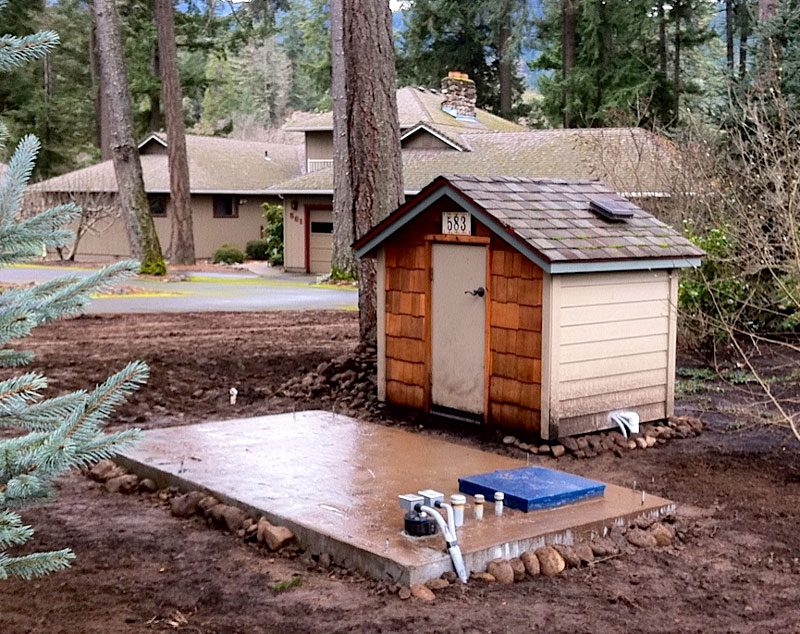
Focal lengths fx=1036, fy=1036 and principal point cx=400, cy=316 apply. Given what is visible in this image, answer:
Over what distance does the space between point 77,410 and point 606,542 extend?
3521 mm

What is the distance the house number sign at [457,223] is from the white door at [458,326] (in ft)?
0.41

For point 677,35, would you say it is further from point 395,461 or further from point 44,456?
point 44,456

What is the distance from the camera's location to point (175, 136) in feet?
96.5

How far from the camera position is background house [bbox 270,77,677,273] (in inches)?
1049

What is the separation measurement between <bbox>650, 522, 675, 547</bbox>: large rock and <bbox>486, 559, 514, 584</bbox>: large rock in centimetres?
105

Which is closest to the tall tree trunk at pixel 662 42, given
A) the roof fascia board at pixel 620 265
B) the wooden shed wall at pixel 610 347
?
the roof fascia board at pixel 620 265

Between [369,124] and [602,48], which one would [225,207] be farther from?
[369,124]

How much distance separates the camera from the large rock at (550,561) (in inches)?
212

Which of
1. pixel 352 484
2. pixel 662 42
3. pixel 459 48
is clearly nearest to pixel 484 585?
pixel 352 484

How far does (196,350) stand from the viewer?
41.2 feet

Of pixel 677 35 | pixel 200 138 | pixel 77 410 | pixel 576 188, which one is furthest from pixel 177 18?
pixel 77 410

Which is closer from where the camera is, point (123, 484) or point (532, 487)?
point (532, 487)

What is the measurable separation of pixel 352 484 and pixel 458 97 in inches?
1051

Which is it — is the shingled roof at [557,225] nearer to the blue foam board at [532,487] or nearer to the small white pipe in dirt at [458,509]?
the blue foam board at [532,487]
